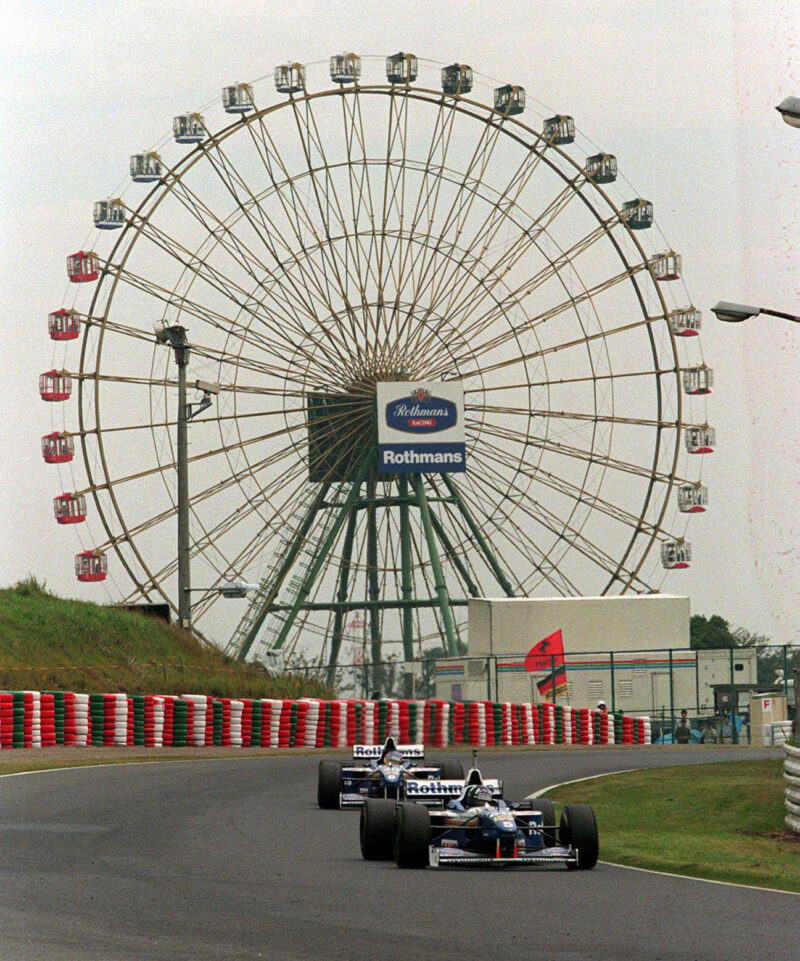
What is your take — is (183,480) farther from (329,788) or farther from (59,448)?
(329,788)

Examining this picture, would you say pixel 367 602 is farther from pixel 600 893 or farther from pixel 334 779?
pixel 600 893

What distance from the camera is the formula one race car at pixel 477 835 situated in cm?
1406

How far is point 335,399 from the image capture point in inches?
2056

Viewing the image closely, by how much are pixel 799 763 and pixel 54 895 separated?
29.5 ft

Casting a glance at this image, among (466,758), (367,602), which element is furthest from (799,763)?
(367,602)

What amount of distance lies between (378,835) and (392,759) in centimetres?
595

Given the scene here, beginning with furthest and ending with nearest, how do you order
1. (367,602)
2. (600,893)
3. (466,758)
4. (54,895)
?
(367,602) < (466,758) < (600,893) < (54,895)

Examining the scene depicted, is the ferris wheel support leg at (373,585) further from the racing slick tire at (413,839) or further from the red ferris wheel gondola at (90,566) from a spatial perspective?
the racing slick tire at (413,839)

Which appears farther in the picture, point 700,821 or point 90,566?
point 90,566

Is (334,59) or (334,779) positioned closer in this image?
(334,779)

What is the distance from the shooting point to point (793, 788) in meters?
18.1

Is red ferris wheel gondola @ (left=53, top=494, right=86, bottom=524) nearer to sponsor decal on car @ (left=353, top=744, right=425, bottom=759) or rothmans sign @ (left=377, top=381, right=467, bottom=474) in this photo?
rothmans sign @ (left=377, top=381, right=467, bottom=474)

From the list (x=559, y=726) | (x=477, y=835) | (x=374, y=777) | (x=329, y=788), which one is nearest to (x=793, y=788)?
(x=477, y=835)

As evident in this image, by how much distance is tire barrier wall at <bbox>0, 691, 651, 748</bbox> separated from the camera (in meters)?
32.3
